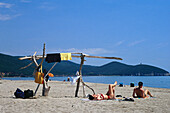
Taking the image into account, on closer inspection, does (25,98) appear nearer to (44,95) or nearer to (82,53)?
(44,95)

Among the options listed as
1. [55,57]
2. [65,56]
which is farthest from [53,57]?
[65,56]

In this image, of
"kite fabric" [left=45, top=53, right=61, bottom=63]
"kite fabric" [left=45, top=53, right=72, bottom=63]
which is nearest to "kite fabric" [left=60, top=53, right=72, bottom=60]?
"kite fabric" [left=45, top=53, right=72, bottom=63]

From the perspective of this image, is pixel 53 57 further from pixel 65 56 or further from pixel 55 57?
pixel 65 56

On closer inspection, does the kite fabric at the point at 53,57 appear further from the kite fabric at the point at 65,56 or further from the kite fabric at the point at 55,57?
the kite fabric at the point at 65,56

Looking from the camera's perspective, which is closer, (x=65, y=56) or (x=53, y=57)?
(x=53, y=57)

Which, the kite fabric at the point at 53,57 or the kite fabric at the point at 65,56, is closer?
the kite fabric at the point at 53,57

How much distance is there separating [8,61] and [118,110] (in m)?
184

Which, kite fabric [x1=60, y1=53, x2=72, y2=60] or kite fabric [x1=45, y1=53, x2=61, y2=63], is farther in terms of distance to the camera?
kite fabric [x1=60, y1=53, x2=72, y2=60]

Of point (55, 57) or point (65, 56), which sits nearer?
point (55, 57)

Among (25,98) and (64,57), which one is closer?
(25,98)

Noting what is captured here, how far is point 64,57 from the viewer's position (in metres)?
12.4

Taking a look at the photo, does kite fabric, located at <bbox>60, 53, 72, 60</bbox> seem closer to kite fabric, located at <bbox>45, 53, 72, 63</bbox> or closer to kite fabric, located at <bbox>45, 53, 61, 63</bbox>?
kite fabric, located at <bbox>45, 53, 72, 63</bbox>

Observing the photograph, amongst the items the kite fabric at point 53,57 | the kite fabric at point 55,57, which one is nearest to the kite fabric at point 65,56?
the kite fabric at point 55,57

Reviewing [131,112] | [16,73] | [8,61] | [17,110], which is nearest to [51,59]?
[17,110]
